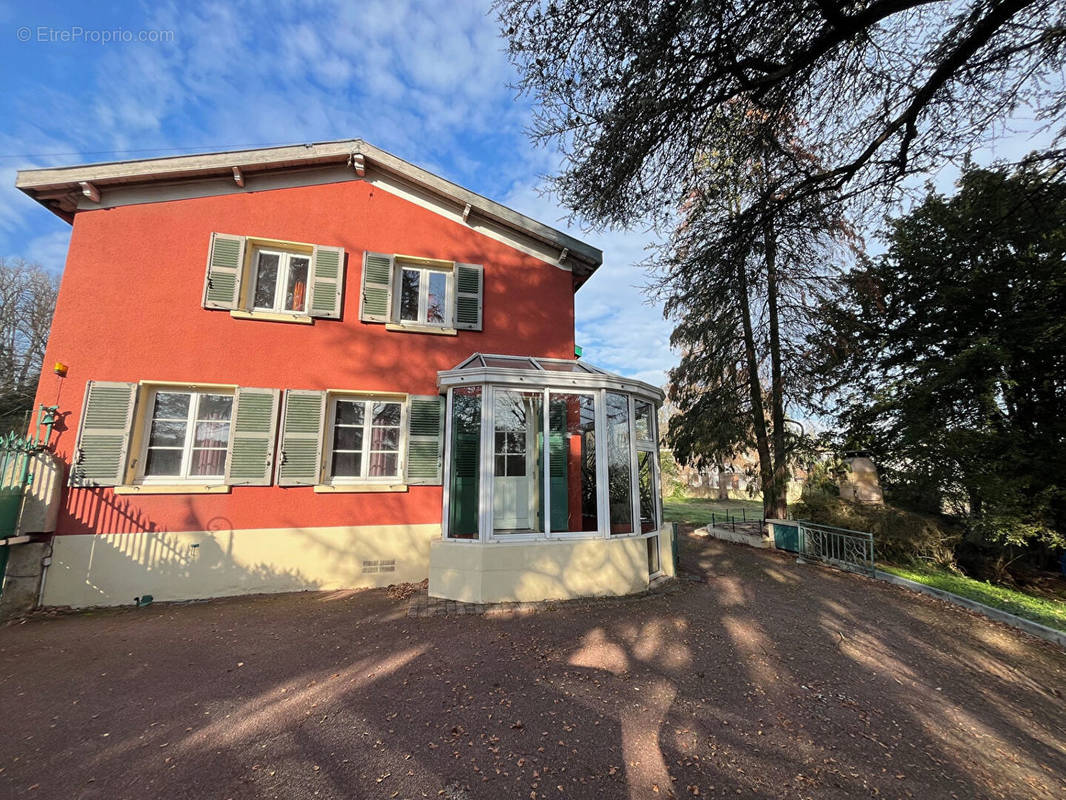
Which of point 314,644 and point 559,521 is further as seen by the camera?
point 559,521

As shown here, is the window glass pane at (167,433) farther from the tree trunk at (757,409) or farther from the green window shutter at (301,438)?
the tree trunk at (757,409)

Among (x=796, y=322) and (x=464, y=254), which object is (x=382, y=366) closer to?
(x=464, y=254)

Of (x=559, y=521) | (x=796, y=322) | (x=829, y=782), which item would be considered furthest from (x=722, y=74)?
(x=796, y=322)

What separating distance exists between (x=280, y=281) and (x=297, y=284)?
29 centimetres

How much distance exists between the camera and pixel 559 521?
6.00 metres

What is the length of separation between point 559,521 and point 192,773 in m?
4.29

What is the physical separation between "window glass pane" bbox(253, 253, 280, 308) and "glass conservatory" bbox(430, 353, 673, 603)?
3.94 m

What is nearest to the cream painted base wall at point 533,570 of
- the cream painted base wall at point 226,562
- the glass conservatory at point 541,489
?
the glass conservatory at point 541,489

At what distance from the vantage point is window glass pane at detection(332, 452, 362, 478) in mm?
7191

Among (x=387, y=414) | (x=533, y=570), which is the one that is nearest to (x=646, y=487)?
(x=533, y=570)

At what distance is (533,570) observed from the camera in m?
5.69

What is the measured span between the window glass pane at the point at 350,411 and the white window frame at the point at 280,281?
1717 mm

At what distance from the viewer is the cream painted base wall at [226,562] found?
602 cm

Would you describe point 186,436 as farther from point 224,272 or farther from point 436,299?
point 436,299
